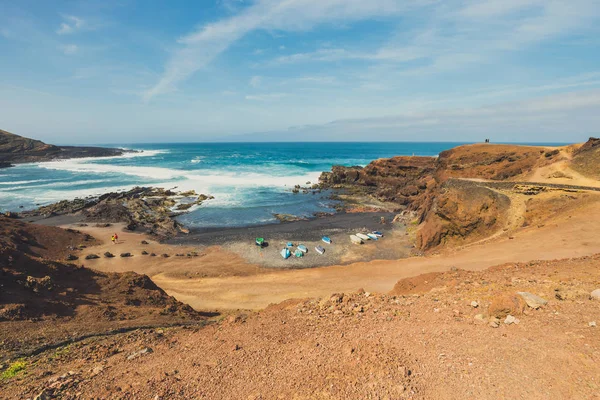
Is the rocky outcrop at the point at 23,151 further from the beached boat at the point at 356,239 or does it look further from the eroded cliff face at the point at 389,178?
the beached boat at the point at 356,239

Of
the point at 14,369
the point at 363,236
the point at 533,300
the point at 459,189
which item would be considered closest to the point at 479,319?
the point at 533,300

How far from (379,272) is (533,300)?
13250mm

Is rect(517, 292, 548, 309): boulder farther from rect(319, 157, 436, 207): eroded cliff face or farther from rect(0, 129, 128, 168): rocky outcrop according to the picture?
rect(0, 129, 128, 168): rocky outcrop

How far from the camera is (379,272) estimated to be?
2086cm

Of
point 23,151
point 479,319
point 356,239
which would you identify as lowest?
point 356,239

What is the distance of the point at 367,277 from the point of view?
2025 cm

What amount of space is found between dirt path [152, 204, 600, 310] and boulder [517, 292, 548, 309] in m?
8.95

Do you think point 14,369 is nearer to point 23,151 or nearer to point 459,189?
point 459,189

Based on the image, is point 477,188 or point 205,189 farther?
point 205,189

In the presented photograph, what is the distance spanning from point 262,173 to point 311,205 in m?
38.5

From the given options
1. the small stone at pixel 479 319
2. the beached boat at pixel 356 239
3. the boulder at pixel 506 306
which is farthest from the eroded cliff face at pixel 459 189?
the small stone at pixel 479 319

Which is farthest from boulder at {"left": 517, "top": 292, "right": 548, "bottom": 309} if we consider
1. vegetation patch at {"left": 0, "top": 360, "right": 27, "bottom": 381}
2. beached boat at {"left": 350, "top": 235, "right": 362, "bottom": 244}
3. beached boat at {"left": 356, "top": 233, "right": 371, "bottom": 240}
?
beached boat at {"left": 356, "top": 233, "right": 371, "bottom": 240}

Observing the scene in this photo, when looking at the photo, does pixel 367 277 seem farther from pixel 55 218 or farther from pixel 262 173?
pixel 262 173

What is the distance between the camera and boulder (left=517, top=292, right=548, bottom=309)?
7663mm
